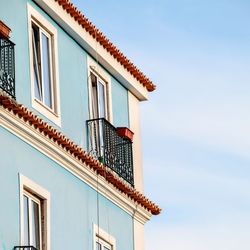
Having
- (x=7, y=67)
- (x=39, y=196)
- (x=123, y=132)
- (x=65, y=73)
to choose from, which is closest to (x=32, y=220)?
(x=39, y=196)

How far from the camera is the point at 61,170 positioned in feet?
82.6

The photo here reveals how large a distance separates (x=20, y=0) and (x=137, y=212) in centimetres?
569

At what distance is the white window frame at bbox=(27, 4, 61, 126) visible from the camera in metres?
24.9

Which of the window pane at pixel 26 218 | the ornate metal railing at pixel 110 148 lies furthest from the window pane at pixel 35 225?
the ornate metal railing at pixel 110 148

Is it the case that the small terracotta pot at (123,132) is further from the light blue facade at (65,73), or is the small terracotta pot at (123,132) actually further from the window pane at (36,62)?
the window pane at (36,62)

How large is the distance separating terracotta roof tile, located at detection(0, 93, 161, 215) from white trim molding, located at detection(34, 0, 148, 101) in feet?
7.13

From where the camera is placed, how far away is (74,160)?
1009 inches

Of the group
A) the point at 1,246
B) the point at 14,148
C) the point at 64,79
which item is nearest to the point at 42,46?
the point at 64,79

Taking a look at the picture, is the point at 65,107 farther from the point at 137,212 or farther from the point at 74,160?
the point at 137,212

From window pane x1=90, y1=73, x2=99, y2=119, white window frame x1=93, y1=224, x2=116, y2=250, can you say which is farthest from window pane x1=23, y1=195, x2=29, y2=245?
window pane x1=90, y1=73, x2=99, y2=119

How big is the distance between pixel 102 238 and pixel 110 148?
1824mm

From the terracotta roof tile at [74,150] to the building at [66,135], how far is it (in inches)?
0.9

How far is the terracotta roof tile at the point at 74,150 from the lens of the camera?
76.5 feet

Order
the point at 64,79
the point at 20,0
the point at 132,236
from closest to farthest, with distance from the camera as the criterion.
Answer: the point at 20,0
the point at 64,79
the point at 132,236
